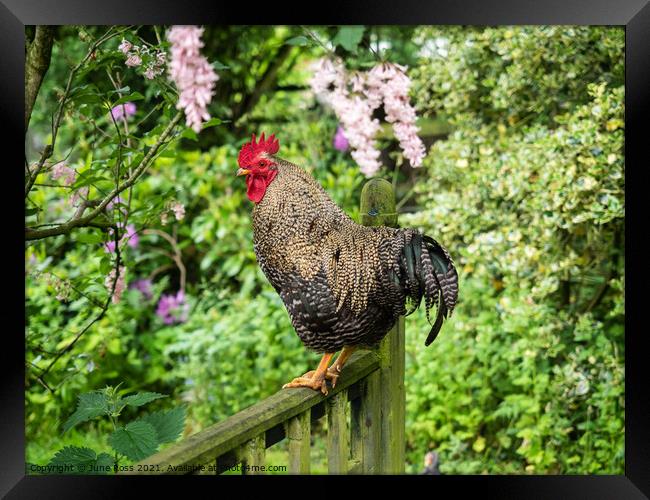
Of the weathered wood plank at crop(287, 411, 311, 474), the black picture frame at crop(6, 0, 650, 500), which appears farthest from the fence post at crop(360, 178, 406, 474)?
the weathered wood plank at crop(287, 411, 311, 474)

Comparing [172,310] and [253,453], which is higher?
[172,310]

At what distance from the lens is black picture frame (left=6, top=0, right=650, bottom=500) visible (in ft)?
7.04

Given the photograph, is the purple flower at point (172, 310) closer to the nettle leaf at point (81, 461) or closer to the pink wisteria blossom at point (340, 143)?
the pink wisteria blossom at point (340, 143)

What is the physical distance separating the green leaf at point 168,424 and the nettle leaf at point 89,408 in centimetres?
12

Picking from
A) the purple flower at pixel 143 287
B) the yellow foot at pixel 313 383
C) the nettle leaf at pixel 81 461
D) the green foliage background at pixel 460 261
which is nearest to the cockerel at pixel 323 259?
the yellow foot at pixel 313 383

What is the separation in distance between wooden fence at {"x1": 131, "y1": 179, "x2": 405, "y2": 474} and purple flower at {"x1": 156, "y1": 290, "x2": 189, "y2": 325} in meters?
2.01

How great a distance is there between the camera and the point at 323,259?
2.10 m

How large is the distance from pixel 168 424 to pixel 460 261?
209 centimetres

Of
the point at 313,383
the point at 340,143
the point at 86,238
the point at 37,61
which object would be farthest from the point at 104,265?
the point at 340,143

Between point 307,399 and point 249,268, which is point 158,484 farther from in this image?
point 249,268

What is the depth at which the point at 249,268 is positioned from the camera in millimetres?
4281
